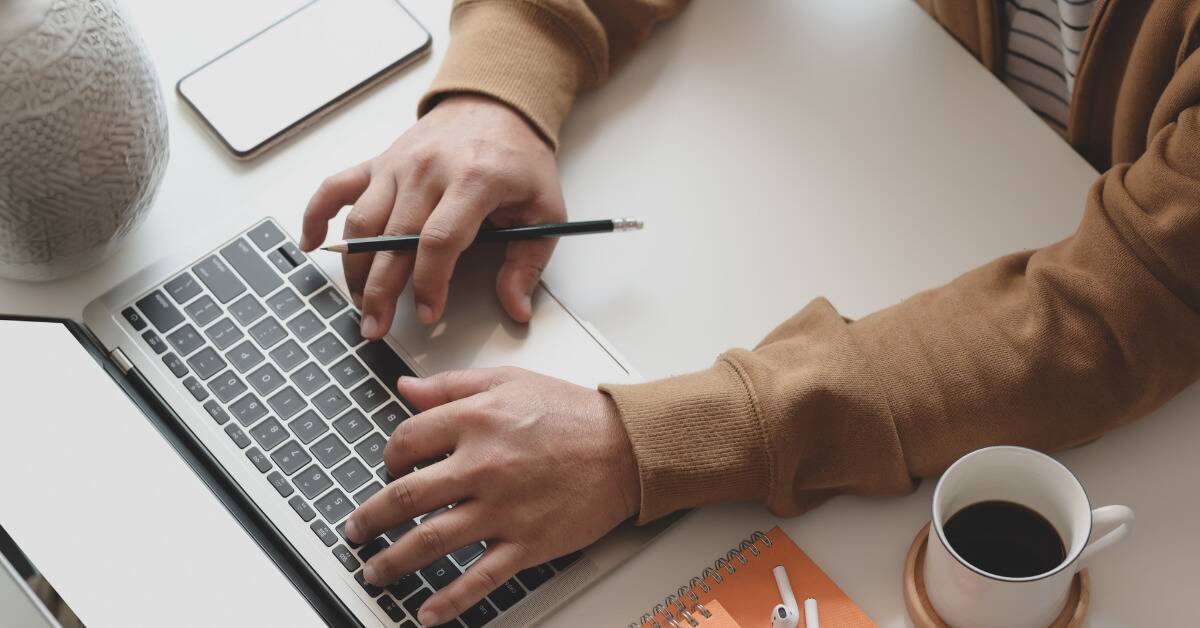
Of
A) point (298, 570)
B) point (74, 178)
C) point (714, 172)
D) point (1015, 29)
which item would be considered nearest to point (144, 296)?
point (74, 178)

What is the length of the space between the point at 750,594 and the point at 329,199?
0.39 m

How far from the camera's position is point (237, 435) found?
770 millimetres

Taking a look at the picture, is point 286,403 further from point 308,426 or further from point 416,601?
point 416,601

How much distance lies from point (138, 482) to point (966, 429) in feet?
1.61

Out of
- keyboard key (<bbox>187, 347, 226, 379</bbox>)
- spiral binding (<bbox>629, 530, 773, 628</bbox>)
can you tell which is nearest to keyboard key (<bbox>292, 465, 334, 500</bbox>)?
keyboard key (<bbox>187, 347, 226, 379</bbox>)

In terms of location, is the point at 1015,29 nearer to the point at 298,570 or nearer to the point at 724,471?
the point at 724,471

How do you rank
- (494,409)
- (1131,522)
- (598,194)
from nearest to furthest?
(1131,522)
(494,409)
(598,194)

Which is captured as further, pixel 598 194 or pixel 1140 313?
pixel 598 194

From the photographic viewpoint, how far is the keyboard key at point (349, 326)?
0.81 metres

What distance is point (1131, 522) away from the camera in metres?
0.64

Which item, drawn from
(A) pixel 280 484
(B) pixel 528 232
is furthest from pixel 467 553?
(B) pixel 528 232

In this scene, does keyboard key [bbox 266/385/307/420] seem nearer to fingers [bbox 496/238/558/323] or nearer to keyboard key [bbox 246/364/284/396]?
keyboard key [bbox 246/364/284/396]

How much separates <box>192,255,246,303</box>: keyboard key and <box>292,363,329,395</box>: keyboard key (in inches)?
3.2

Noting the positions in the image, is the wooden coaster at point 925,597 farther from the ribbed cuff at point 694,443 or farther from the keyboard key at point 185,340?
the keyboard key at point 185,340
